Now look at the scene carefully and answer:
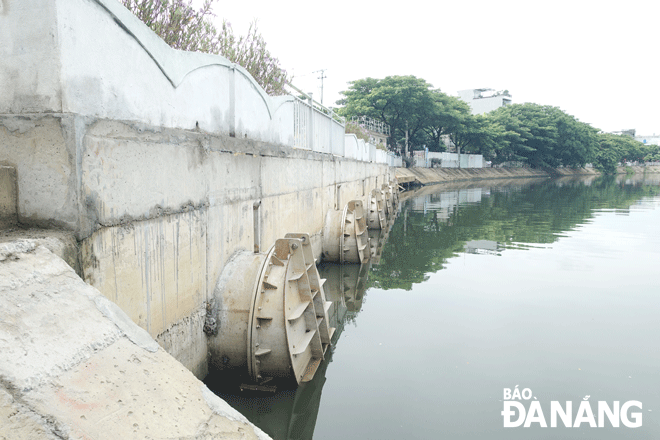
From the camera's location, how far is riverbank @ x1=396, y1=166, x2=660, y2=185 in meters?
43.9

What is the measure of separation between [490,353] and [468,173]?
186ft

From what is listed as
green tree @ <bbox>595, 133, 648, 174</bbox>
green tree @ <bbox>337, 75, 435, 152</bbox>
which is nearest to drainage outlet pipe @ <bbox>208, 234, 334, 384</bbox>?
green tree @ <bbox>337, 75, 435, 152</bbox>

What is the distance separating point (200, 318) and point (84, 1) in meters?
2.73

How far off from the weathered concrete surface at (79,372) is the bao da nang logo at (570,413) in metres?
3.47

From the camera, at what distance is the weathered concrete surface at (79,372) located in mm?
1714

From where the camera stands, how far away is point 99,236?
300cm

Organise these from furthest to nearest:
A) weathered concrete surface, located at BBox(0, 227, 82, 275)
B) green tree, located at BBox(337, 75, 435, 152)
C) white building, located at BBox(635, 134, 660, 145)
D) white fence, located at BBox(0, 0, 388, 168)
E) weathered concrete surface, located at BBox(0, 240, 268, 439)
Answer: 1. white building, located at BBox(635, 134, 660, 145)
2. green tree, located at BBox(337, 75, 435, 152)
3. white fence, located at BBox(0, 0, 388, 168)
4. weathered concrete surface, located at BBox(0, 227, 82, 275)
5. weathered concrete surface, located at BBox(0, 240, 268, 439)

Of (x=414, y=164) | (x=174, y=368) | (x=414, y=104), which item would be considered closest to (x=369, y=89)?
(x=414, y=104)

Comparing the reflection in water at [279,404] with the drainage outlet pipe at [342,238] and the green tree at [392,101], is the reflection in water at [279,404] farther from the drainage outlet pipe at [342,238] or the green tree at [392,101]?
the green tree at [392,101]

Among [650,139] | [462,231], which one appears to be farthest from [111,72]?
[650,139]

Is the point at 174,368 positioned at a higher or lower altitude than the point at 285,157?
lower

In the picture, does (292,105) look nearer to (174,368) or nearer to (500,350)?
(500,350)

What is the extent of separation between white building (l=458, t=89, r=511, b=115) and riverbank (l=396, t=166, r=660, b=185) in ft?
68.2

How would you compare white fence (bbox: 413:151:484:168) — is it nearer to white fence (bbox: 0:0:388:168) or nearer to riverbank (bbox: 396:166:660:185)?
riverbank (bbox: 396:166:660:185)
